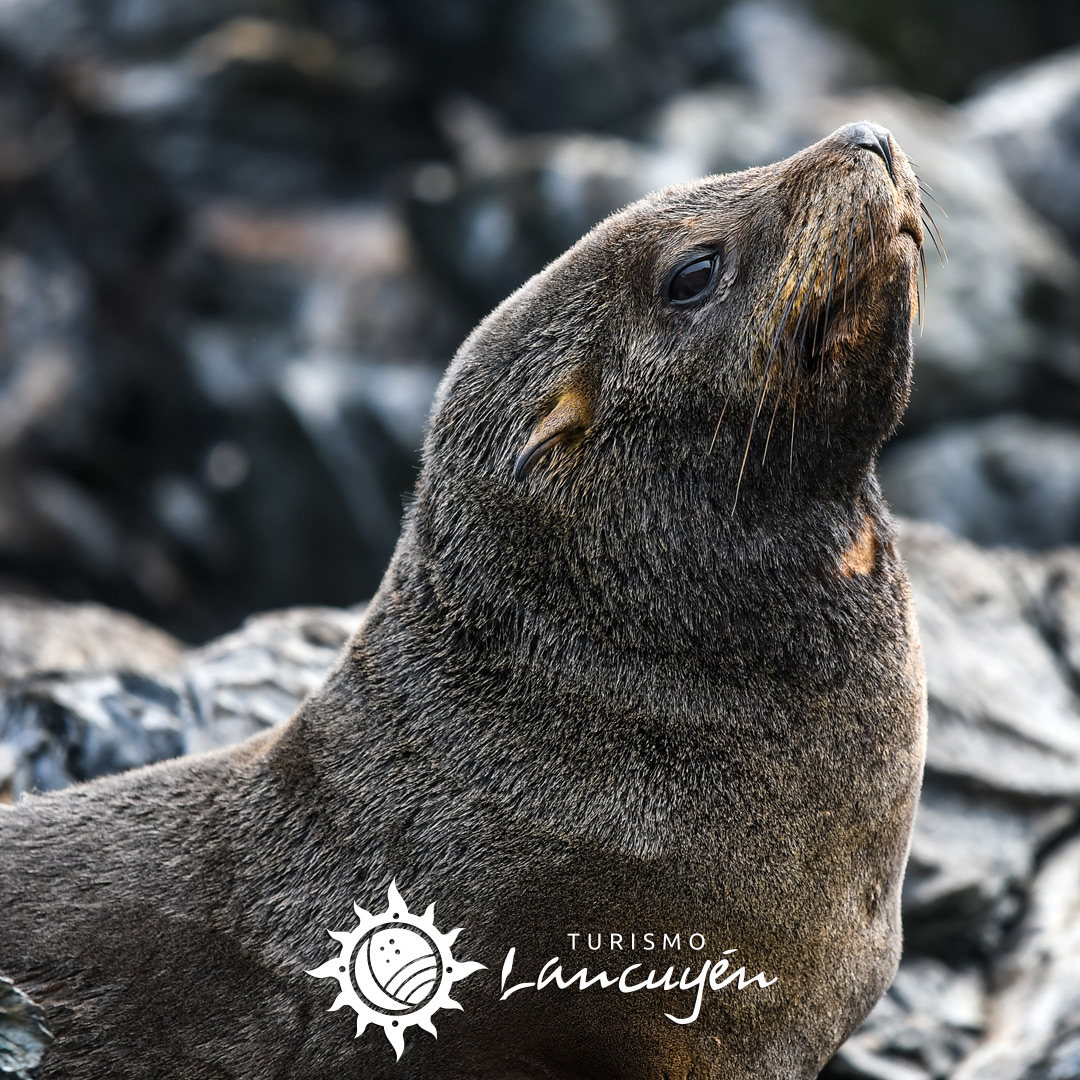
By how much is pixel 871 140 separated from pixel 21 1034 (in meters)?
4.33

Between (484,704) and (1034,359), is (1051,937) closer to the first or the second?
(484,704)

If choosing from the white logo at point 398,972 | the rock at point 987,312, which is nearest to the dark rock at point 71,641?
the white logo at point 398,972

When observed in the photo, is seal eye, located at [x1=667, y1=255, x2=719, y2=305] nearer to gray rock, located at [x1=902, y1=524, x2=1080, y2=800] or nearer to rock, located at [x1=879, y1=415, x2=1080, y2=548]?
gray rock, located at [x1=902, y1=524, x2=1080, y2=800]

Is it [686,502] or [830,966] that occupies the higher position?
[686,502]

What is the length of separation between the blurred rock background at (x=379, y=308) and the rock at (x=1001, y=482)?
0.04m

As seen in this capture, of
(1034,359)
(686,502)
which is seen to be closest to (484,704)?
(686,502)

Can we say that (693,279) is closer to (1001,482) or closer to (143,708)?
(143,708)

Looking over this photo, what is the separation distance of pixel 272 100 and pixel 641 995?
1958 centimetres

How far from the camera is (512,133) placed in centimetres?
2211

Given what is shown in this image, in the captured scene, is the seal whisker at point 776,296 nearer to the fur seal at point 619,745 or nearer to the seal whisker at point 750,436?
the fur seal at point 619,745

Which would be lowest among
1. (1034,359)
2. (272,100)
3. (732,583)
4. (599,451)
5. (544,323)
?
(732,583)

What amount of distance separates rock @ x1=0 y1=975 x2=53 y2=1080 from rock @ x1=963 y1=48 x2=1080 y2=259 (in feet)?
49.9

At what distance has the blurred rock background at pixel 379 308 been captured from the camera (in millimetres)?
7523

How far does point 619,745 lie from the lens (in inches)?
184
